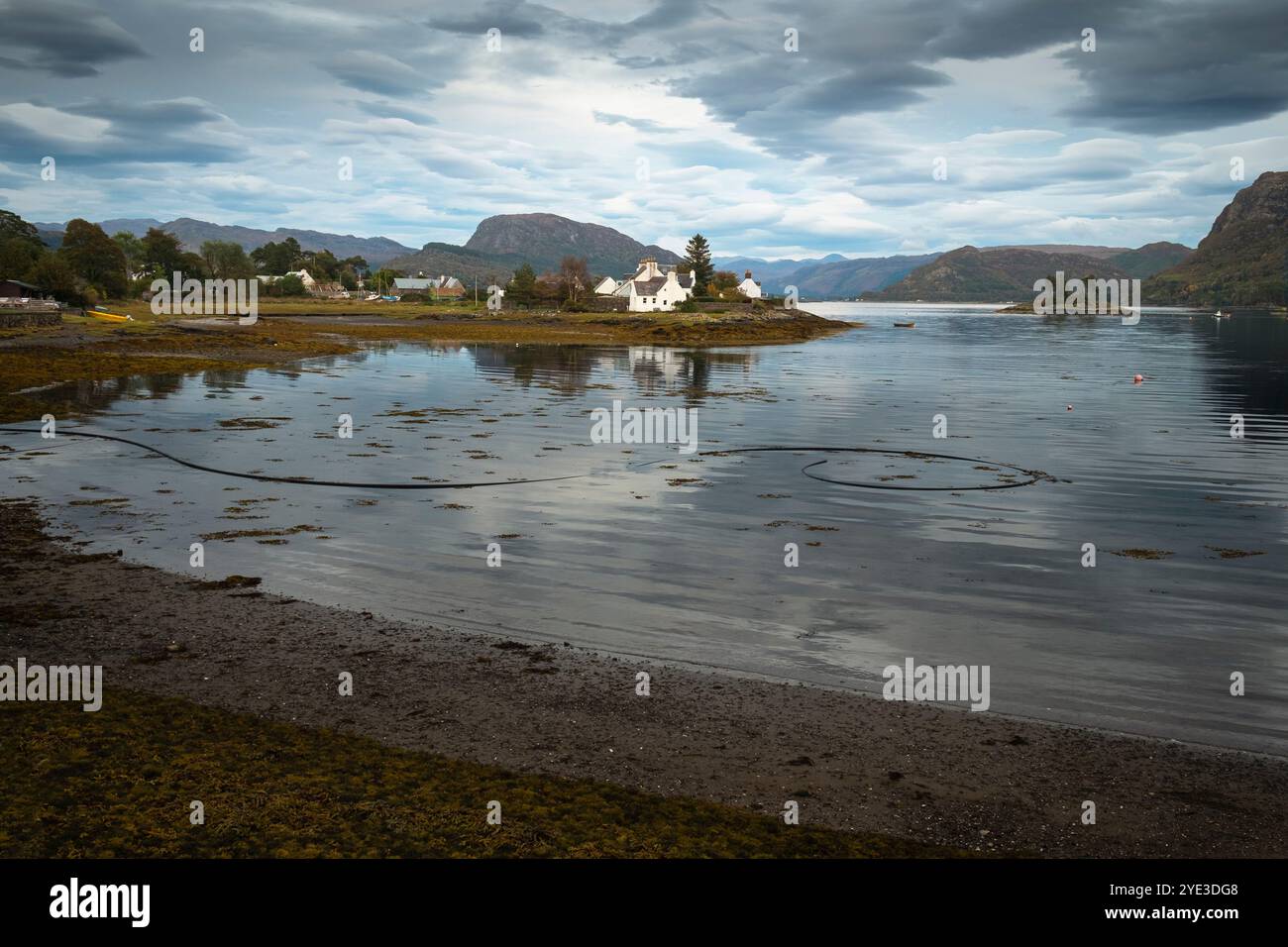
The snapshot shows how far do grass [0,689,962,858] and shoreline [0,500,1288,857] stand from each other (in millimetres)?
549

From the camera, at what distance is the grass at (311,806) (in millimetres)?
9055

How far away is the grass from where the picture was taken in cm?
905

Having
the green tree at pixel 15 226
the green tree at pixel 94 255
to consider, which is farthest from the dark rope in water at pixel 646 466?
the green tree at pixel 15 226

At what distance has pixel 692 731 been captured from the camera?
40.1 feet

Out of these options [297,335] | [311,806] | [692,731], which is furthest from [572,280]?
[311,806]

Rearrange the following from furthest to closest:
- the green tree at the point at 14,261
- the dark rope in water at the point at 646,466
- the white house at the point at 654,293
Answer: the white house at the point at 654,293, the green tree at the point at 14,261, the dark rope in water at the point at 646,466

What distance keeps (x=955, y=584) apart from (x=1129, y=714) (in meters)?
6.77

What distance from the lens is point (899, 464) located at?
34938 millimetres

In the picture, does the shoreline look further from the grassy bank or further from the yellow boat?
the yellow boat

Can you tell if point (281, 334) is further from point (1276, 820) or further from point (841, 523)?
point (1276, 820)

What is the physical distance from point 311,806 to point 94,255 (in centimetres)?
16714

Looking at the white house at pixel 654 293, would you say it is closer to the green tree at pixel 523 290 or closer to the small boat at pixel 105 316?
the green tree at pixel 523 290

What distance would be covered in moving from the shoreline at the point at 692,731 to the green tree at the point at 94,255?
510ft
